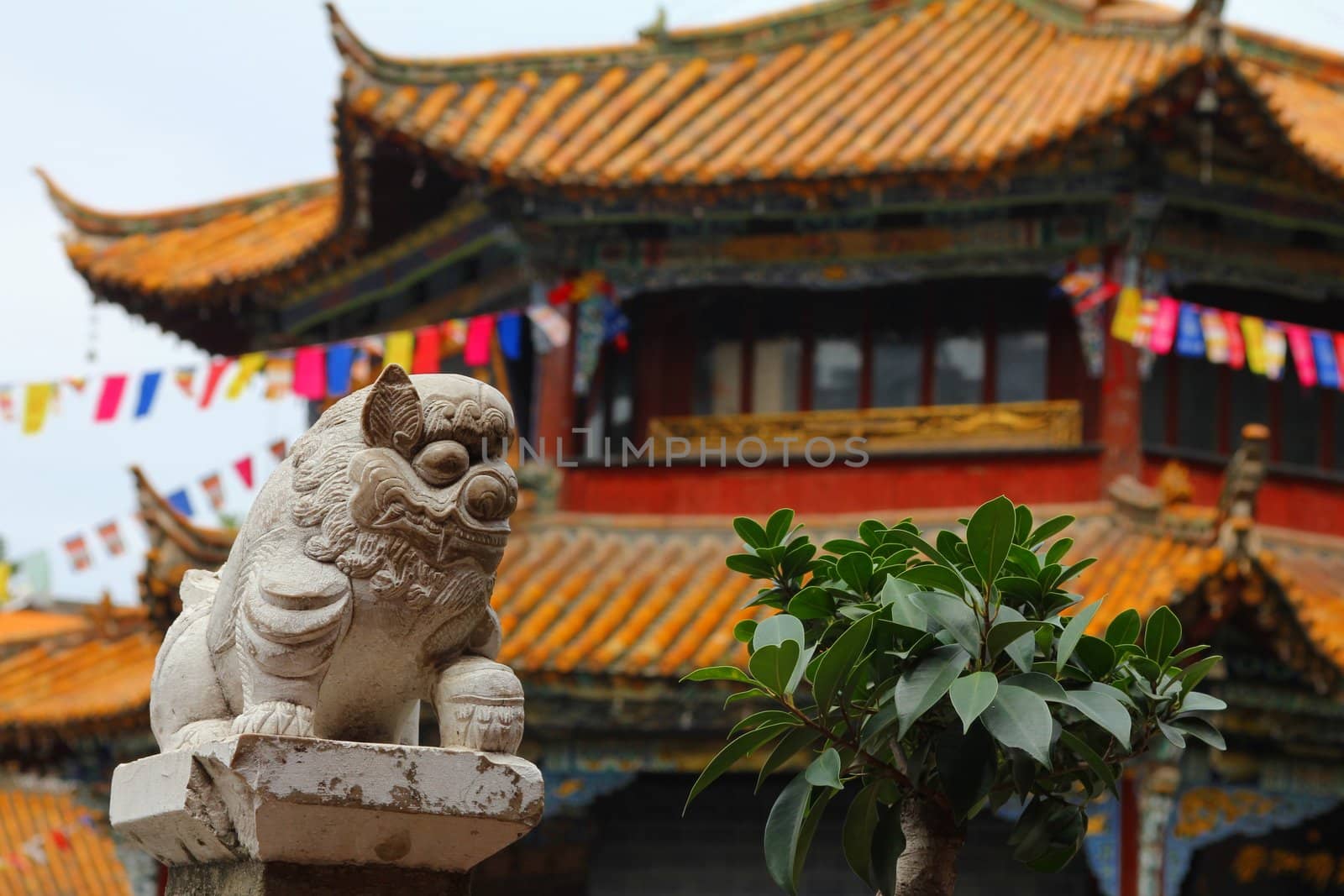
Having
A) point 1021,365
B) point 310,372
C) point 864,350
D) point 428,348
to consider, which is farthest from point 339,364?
point 1021,365

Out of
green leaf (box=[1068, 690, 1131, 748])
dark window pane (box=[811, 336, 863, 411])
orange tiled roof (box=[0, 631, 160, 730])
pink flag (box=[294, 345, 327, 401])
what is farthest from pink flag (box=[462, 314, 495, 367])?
green leaf (box=[1068, 690, 1131, 748])

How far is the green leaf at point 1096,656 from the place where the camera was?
4164 millimetres

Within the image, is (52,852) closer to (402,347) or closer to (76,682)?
(76,682)

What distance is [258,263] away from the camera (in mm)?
15656

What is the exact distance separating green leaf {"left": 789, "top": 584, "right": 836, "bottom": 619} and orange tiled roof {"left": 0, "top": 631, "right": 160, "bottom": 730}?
950cm

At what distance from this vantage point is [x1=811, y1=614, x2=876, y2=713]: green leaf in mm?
4020

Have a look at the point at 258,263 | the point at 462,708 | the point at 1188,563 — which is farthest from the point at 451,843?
the point at 258,263

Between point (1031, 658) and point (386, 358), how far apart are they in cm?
959

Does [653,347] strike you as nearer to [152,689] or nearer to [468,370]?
[468,370]

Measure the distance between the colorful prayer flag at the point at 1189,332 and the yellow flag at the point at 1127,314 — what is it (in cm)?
26

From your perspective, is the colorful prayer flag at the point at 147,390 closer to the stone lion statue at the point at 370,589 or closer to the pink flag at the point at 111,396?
the pink flag at the point at 111,396

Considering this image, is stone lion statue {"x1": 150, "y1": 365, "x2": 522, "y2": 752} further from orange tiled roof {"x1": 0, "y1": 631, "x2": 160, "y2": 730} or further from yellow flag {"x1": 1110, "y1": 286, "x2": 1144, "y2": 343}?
orange tiled roof {"x1": 0, "y1": 631, "x2": 160, "y2": 730}

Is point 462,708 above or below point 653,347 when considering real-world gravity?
below

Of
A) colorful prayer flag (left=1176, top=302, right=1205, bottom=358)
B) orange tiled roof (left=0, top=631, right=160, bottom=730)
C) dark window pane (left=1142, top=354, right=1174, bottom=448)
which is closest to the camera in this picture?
colorful prayer flag (left=1176, top=302, right=1205, bottom=358)
